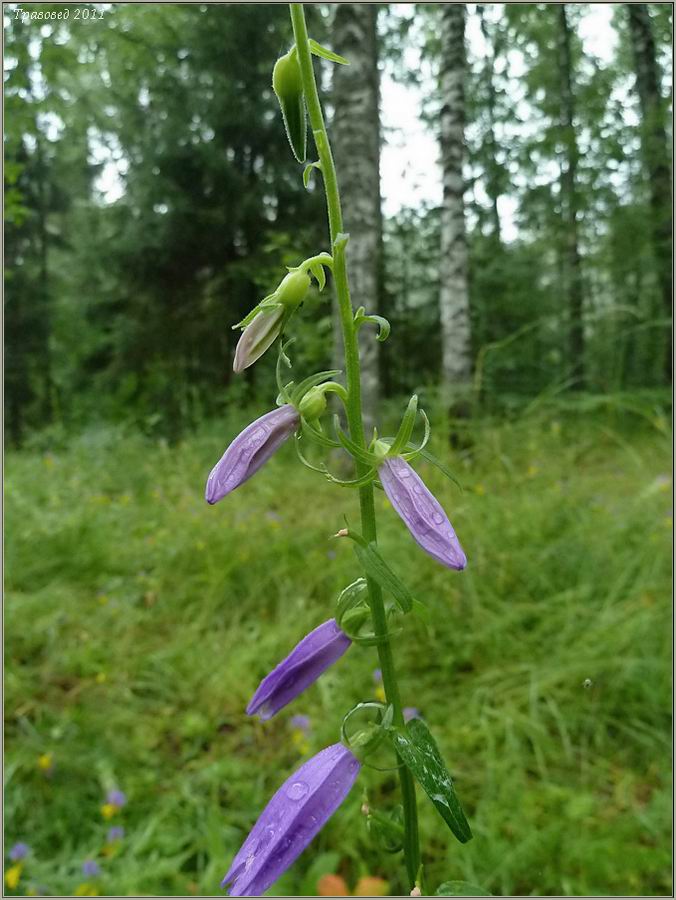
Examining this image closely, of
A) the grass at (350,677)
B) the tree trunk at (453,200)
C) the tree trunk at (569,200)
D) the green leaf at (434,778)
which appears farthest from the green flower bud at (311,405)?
the tree trunk at (569,200)

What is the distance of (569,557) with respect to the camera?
2732 mm

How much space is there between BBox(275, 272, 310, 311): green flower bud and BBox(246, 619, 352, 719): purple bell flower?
32 centimetres

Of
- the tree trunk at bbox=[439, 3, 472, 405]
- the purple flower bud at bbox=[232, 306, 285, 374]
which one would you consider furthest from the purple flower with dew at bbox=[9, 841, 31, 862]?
the tree trunk at bbox=[439, 3, 472, 405]

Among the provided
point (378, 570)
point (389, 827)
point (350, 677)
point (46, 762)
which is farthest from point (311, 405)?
point (46, 762)

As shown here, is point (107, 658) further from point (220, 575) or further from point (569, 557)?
point (569, 557)

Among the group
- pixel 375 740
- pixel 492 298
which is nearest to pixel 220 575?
pixel 375 740

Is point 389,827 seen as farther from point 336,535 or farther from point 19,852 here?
point 19,852

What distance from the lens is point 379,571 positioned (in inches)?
24.1

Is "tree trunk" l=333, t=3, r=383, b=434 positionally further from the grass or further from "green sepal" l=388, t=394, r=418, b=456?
"green sepal" l=388, t=394, r=418, b=456

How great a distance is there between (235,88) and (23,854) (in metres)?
6.12

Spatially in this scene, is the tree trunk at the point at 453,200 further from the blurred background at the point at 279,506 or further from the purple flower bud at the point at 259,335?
the purple flower bud at the point at 259,335

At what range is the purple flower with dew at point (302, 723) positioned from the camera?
2195 mm

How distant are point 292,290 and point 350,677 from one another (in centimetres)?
192

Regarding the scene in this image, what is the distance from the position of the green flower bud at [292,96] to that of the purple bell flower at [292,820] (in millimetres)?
591
